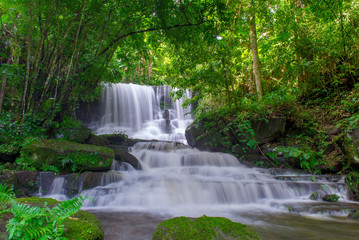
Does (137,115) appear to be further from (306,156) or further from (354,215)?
(354,215)

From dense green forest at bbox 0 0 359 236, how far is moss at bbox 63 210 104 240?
3.54m

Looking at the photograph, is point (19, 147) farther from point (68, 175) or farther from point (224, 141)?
point (224, 141)

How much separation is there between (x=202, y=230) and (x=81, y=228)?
3.75 ft

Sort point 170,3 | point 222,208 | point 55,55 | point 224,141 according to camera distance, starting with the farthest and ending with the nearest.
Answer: point 224,141 → point 55,55 → point 170,3 → point 222,208

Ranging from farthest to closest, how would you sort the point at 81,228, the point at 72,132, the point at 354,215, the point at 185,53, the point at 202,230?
the point at 185,53, the point at 72,132, the point at 354,215, the point at 202,230, the point at 81,228

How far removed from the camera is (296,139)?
6.77m

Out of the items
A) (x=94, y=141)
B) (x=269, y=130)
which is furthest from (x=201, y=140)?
(x=94, y=141)

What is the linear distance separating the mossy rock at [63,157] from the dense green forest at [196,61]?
13cm

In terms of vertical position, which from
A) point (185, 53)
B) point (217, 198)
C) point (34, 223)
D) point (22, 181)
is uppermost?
point (185, 53)

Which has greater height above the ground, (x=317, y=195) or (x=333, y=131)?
(x=333, y=131)

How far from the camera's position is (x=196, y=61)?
7031 mm

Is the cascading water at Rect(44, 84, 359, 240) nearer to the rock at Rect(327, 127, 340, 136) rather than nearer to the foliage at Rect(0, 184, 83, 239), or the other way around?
the rock at Rect(327, 127, 340, 136)

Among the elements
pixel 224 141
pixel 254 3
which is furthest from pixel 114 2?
pixel 224 141

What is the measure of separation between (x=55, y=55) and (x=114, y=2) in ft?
8.67
